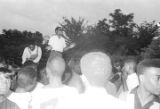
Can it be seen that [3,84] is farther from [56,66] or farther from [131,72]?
Result: [131,72]

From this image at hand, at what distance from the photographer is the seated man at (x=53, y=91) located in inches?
153

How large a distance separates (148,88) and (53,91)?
2.88ft

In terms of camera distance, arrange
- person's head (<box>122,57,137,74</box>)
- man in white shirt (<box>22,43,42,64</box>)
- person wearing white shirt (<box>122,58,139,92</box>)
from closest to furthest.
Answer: person wearing white shirt (<box>122,58,139,92</box>), person's head (<box>122,57,137,74</box>), man in white shirt (<box>22,43,42,64</box>)

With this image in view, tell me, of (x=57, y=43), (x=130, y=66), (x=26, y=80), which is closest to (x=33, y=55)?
(x=57, y=43)

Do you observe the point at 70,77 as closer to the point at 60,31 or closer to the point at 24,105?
the point at 24,105

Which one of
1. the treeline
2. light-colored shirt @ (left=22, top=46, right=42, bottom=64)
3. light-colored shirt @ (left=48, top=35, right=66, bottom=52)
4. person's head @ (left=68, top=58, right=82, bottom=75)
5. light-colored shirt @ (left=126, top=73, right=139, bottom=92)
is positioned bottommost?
light-colored shirt @ (left=126, top=73, right=139, bottom=92)

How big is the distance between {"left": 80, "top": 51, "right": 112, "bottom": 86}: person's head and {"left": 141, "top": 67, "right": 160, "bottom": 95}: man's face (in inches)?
33.2

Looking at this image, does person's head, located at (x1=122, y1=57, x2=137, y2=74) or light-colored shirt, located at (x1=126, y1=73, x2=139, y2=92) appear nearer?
light-colored shirt, located at (x1=126, y1=73, x2=139, y2=92)

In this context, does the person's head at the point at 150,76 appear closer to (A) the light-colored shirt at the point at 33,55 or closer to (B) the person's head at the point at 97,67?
(B) the person's head at the point at 97,67

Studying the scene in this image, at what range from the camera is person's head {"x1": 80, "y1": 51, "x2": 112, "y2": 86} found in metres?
3.01

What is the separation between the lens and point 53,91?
4012 millimetres

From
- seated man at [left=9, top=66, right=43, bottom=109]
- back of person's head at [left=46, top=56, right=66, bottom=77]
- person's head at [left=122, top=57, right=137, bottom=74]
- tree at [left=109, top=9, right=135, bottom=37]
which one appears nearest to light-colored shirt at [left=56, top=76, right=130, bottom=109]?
back of person's head at [left=46, top=56, right=66, bottom=77]

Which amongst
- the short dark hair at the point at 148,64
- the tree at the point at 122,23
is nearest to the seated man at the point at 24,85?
the short dark hair at the point at 148,64

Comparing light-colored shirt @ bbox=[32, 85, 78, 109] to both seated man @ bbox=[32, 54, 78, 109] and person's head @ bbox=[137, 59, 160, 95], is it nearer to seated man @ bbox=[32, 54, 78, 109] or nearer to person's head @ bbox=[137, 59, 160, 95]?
seated man @ bbox=[32, 54, 78, 109]
